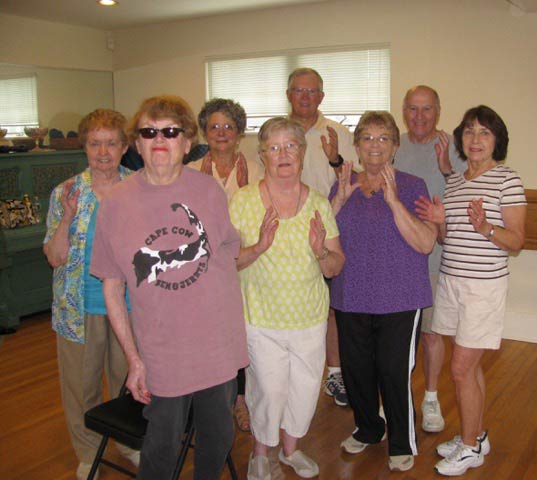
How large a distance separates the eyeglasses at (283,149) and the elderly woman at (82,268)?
0.61m

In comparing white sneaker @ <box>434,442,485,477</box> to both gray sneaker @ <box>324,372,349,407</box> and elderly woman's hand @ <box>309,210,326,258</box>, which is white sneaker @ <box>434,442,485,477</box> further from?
elderly woman's hand @ <box>309,210,326,258</box>

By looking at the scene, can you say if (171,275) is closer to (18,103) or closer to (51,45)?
(18,103)

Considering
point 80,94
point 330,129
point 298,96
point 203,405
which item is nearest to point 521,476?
point 203,405

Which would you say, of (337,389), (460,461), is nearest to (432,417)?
(460,461)

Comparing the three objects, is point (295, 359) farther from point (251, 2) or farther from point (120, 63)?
point (120, 63)

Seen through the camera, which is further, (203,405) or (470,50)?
(470,50)

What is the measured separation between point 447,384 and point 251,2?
362cm

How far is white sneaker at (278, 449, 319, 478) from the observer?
8.88 feet

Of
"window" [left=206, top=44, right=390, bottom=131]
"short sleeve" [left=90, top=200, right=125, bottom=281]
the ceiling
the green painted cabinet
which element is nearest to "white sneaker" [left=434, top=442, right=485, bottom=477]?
"short sleeve" [left=90, top=200, right=125, bottom=281]

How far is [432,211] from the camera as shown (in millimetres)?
2518

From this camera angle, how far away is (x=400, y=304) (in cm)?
255

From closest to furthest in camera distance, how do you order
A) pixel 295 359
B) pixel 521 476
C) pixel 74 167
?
1. pixel 295 359
2. pixel 521 476
3. pixel 74 167

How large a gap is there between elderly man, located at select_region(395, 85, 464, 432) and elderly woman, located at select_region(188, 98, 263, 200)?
2.77ft

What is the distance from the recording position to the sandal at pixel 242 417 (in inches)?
124
